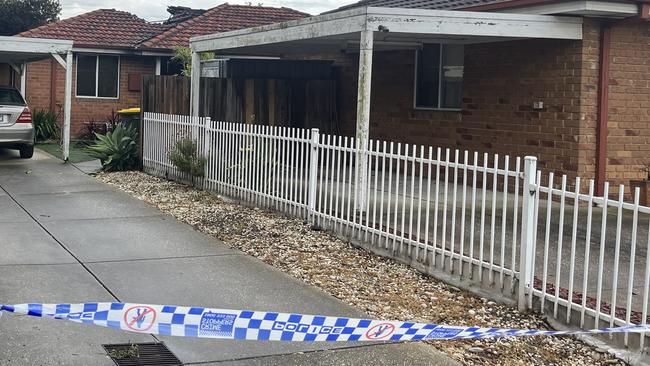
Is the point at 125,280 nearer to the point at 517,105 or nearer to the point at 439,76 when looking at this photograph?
the point at 517,105

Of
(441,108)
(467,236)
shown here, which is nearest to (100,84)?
(441,108)

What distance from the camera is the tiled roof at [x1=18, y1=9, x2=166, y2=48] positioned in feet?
79.9

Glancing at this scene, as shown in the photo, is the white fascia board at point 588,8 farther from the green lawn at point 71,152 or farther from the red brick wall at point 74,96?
the red brick wall at point 74,96

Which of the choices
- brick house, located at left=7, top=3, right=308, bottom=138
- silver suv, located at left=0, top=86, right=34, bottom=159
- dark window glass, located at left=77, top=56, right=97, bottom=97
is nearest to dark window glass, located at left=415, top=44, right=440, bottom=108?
silver suv, located at left=0, top=86, right=34, bottom=159

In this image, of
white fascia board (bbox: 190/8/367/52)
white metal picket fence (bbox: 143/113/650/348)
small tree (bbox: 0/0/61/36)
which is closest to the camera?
white metal picket fence (bbox: 143/113/650/348)

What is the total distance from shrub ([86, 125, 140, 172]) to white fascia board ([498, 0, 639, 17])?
26.2 ft

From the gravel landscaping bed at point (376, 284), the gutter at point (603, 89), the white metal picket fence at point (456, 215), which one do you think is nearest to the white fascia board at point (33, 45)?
the white metal picket fence at point (456, 215)

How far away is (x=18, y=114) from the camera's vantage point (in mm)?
17219

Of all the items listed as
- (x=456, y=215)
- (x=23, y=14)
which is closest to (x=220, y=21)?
(x=456, y=215)

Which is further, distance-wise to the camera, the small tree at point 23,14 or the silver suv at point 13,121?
the small tree at point 23,14

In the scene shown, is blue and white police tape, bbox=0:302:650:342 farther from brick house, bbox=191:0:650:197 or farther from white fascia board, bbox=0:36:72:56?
white fascia board, bbox=0:36:72:56

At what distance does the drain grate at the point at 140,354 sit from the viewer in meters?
5.34

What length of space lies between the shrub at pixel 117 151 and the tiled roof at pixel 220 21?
8.41m

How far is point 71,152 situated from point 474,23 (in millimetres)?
12021
